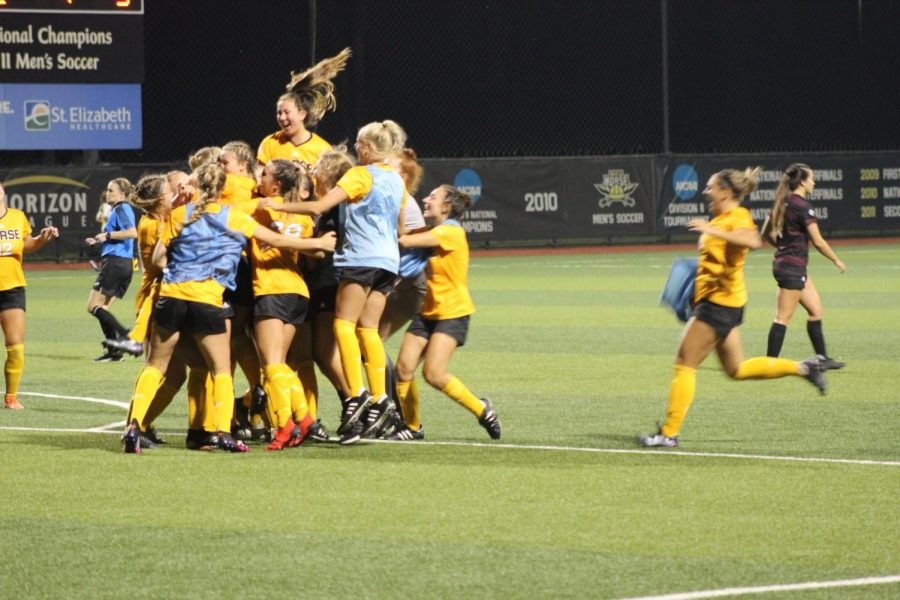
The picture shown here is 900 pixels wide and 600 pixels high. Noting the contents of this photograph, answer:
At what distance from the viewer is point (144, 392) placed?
29.4ft

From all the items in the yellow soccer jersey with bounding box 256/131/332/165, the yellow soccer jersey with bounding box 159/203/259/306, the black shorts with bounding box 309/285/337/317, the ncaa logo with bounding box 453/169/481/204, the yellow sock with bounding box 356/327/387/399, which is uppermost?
the ncaa logo with bounding box 453/169/481/204

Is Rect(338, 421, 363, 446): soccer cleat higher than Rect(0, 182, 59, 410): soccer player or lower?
lower

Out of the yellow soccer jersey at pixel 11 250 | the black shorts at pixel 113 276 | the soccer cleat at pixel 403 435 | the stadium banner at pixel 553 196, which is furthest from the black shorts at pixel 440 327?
the stadium banner at pixel 553 196

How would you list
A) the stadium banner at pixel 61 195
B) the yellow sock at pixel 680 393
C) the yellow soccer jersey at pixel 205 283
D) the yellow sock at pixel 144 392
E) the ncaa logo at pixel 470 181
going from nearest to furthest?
the yellow soccer jersey at pixel 205 283, the yellow sock at pixel 144 392, the yellow sock at pixel 680 393, the stadium banner at pixel 61 195, the ncaa logo at pixel 470 181

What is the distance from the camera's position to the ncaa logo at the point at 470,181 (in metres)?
30.5

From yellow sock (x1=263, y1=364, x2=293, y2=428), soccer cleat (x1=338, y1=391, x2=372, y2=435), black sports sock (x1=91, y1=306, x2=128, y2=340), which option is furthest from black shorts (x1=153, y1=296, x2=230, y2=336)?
black sports sock (x1=91, y1=306, x2=128, y2=340)

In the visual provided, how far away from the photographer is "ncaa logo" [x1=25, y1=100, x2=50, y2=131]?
88.1ft

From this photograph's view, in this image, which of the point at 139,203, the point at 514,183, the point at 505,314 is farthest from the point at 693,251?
the point at 139,203

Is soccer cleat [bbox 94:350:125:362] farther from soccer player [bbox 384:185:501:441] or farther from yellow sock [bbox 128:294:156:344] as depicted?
soccer player [bbox 384:185:501:441]

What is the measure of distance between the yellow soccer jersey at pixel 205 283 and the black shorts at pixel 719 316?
2637 mm

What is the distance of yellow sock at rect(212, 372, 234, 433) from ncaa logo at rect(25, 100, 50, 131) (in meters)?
18.9

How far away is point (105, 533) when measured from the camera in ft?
22.6

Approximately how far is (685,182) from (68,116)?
12500 millimetres

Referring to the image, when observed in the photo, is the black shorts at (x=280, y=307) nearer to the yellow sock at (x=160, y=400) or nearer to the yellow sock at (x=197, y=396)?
the yellow sock at (x=197, y=396)
